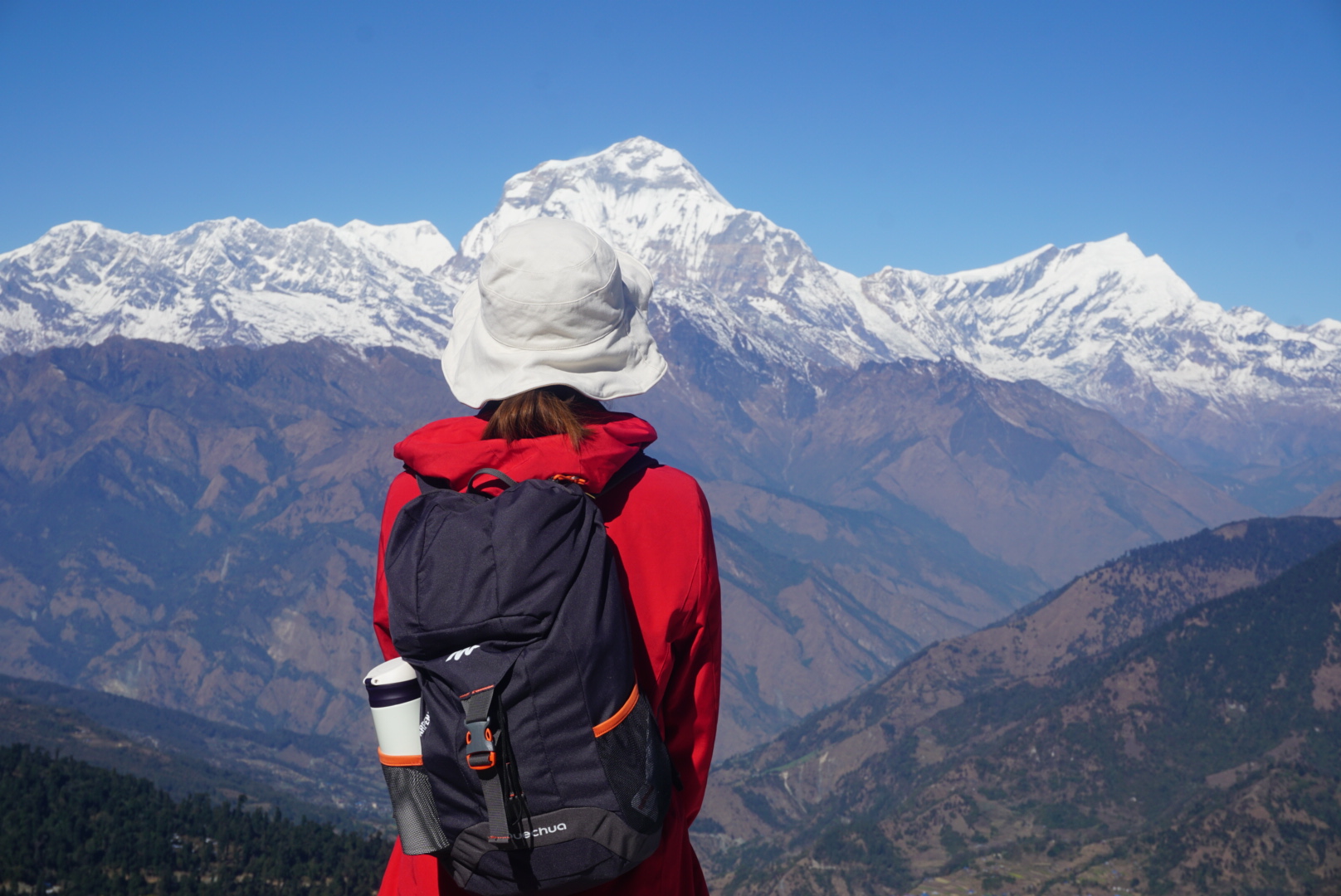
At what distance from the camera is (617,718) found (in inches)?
183

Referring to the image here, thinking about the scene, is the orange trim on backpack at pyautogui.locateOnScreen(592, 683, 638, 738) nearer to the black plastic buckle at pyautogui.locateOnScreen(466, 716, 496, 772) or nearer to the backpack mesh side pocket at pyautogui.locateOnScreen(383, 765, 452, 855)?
the black plastic buckle at pyautogui.locateOnScreen(466, 716, 496, 772)

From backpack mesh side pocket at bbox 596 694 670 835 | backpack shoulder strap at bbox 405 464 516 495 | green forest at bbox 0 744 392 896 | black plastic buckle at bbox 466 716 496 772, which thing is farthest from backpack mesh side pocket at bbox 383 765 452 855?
green forest at bbox 0 744 392 896

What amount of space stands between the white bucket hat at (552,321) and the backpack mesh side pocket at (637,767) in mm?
1588

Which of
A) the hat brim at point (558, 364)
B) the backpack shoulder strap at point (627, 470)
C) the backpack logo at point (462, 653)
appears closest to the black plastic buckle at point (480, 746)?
the backpack logo at point (462, 653)

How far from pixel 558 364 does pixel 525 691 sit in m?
1.70

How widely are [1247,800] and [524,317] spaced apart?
15915 centimetres

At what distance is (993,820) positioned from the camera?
643ft

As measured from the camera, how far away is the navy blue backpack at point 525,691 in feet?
14.8

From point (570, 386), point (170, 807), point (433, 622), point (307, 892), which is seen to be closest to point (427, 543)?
point (433, 622)

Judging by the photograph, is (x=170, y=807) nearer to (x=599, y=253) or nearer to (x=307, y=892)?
(x=307, y=892)

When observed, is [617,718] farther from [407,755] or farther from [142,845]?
[142,845]

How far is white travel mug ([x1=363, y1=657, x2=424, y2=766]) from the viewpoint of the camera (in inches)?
188

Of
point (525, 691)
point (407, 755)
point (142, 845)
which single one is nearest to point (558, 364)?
point (525, 691)

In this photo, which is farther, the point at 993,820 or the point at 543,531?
the point at 993,820
